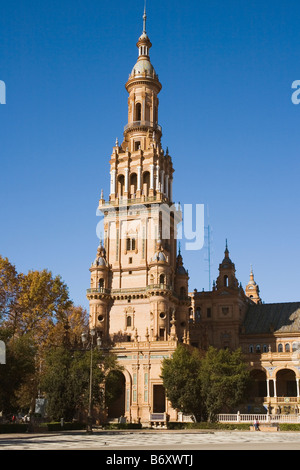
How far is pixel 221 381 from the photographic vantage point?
62812mm

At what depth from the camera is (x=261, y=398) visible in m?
82.7

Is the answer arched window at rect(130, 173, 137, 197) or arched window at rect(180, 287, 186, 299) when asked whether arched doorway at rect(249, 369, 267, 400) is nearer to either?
arched window at rect(180, 287, 186, 299)

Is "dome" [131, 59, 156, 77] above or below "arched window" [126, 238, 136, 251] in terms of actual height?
above

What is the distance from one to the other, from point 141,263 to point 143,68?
3229 centimetres

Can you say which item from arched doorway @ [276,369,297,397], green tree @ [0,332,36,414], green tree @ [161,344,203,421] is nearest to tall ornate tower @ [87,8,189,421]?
green tree @ [161,344,203,421]

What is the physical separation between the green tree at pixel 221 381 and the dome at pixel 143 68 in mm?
46267

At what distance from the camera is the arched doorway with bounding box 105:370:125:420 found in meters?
64.4

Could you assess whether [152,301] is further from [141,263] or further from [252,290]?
[252,290]

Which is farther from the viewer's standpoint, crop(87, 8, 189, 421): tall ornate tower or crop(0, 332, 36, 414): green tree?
crop(87, 8, 189, 421): tall ornate tower

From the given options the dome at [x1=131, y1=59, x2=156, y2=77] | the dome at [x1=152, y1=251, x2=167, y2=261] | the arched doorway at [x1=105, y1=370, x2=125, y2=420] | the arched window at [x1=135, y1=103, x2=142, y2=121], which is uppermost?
the dome at [x1=131, y1=59, x2=156, y2=77]

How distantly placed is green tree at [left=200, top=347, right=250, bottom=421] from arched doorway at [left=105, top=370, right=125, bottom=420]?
32.3 feet

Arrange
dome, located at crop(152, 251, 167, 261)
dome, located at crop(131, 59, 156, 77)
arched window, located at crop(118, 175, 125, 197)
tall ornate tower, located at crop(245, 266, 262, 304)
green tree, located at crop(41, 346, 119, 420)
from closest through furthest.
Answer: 1. green tree, located at crop(41, 346, 119, 420)
2. dome, located at crop(152, 251, 167, 261)
3. arched window, located at crop(118, 175, 125, 197)
4. dome, located at crop(131, 59, 156, 77)
5. tall ornate tower, located at crop(245, 266, 262, 304)

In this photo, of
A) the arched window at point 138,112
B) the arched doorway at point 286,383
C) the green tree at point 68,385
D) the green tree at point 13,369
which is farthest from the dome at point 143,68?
the green tree at point 13,369

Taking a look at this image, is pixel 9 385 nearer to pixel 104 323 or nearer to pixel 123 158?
pixel 104 323
